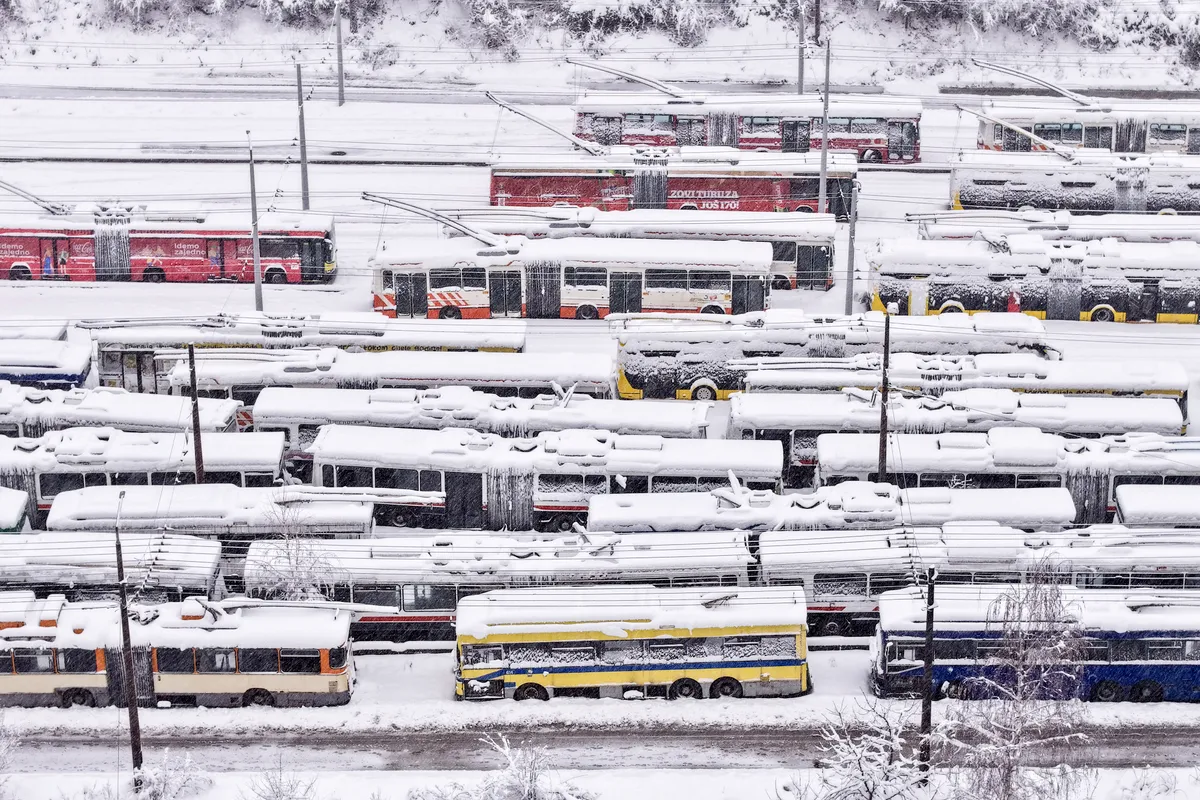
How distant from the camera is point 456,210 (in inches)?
2295

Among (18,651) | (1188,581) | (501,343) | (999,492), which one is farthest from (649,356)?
(18,651)

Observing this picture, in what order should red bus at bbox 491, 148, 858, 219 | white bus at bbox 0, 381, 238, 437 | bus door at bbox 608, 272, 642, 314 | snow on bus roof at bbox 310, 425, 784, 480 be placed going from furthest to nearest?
red bus at bbox 491, 148, 858, 219
bus door at bbox 608, 272, 642, 314
white bus at bbox 0, 381, 238, 437
snow on bus roof at bbox 310, 425, 784, 480

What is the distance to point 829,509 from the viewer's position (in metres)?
38.6

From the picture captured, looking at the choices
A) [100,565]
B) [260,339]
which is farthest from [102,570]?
[260,339]

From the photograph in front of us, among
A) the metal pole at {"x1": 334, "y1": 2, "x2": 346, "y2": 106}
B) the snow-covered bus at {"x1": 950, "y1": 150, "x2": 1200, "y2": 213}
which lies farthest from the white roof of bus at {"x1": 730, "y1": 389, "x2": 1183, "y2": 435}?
the metal pole at {"x1": 334, "y1": 2, "x2": 346, "y2": 106}

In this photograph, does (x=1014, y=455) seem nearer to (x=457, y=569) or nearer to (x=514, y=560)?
(x=514, y=560)

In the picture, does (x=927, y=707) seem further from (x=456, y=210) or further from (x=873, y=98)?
(x=873, y=98)

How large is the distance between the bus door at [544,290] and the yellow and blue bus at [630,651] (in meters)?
18.7

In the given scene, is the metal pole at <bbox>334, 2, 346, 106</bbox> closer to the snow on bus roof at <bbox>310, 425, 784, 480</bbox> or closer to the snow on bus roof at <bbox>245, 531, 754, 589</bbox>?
the snow on bus roof at <bbox>310, 425, 784, 480</bbox>

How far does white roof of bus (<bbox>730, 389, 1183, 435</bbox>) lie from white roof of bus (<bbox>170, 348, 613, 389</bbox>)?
15.1 ft

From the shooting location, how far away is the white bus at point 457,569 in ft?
121

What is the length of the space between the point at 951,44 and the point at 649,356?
34.7 metres

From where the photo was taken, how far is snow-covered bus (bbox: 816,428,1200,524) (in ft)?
133

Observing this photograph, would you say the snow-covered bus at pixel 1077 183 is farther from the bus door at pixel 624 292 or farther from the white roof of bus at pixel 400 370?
the white roof of bus at pixel 400 370
